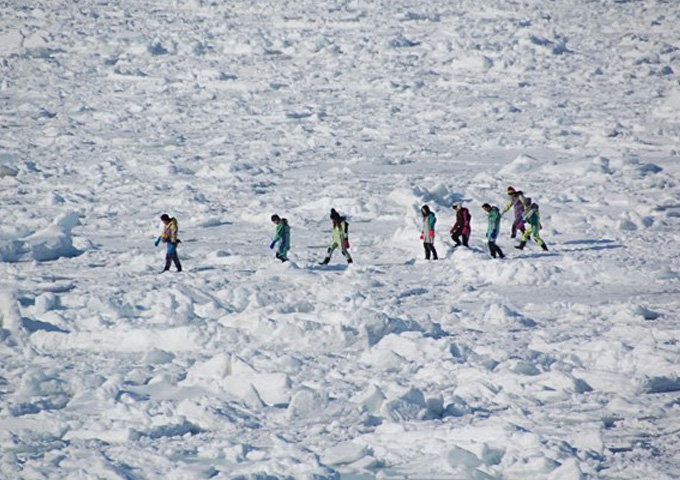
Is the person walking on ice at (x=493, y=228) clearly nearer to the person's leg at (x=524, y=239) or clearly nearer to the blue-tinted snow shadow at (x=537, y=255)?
the blue-tinted snow shadow at (x=537, y=255)

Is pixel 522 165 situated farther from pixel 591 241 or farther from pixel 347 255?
pixel 347 255

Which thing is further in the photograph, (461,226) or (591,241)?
(591,241)

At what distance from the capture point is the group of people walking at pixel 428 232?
17.6 m

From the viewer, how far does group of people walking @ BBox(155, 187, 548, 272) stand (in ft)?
57.7

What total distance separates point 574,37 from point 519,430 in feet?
128

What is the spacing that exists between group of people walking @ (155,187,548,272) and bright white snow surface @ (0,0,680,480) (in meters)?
0.32

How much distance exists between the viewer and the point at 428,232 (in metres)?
18.4

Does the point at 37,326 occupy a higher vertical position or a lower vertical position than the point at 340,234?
lower

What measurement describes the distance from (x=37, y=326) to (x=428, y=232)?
6.84 metres

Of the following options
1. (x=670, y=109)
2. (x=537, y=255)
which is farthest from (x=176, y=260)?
(x=670, y=109)

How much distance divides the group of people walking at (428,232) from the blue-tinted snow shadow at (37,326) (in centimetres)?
300

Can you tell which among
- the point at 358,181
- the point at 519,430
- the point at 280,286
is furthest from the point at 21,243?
the point at 519,430

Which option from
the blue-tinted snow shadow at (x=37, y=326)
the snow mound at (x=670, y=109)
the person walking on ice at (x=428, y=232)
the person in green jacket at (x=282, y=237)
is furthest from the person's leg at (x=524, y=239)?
the snow mound at (x=670, y=109)

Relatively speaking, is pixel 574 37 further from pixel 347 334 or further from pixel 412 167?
pixel 347 334
